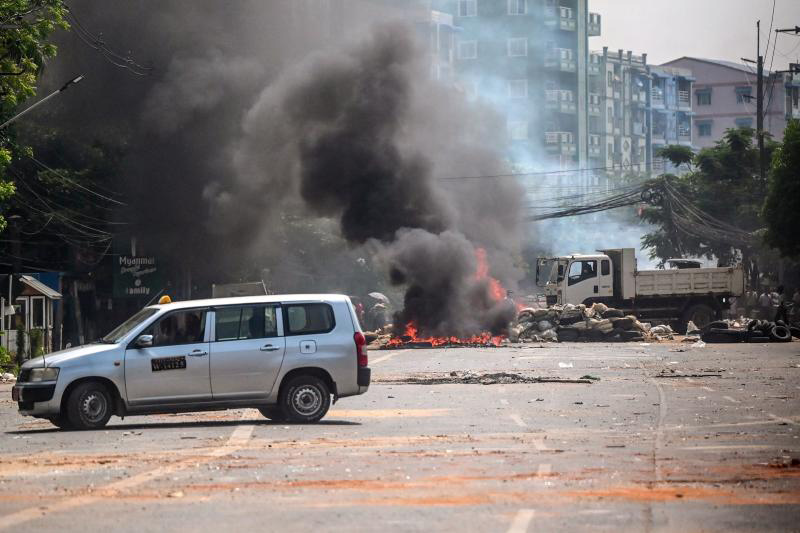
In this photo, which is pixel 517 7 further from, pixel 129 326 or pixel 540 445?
pixel 540 445

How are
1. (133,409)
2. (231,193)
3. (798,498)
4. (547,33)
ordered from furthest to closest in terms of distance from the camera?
1. (547,33)
2. (231,193)
3. (133,409)
4. (798,498)

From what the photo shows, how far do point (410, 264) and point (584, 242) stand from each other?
50082 millimetres

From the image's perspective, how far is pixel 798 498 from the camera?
327 inches

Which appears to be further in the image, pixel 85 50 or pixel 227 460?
pixel 85 50

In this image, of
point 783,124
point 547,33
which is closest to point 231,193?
point 547,33

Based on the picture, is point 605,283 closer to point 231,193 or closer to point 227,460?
point 231,193

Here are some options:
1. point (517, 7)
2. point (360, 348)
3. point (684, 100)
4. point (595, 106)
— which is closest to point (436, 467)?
point (360, 348)

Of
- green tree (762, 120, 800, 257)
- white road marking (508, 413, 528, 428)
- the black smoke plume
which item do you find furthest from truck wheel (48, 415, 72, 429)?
green tree (762, 120, 800, 257)

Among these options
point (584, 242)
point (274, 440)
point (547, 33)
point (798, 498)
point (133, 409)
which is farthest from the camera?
point (547, 33)

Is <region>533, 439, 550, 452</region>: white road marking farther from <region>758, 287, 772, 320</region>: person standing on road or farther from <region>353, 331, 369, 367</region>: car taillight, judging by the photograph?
<region>758, 287, 772, 320</region>: person standing on road

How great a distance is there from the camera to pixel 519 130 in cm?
11050

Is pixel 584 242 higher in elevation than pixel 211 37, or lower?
lower

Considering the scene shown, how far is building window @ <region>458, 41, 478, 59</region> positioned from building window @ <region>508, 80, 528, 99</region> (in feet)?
13.9

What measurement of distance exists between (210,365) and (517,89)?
98.8 m
